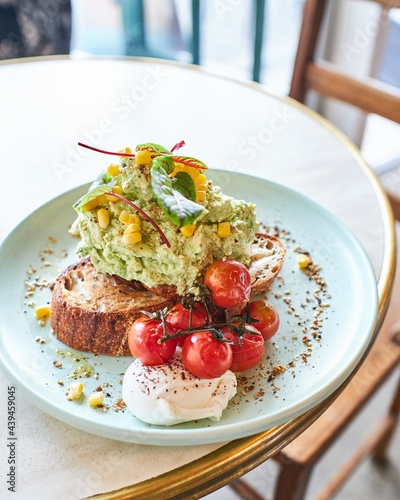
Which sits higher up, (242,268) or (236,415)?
(242,268)

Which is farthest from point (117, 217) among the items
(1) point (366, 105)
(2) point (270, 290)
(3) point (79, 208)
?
(1) point (366, 105)

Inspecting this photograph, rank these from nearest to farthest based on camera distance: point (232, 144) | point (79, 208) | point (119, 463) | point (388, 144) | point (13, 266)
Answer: point (119, 463)
point (79, 208)
point (13, 266)
point (232, 144)
point (388, 144)

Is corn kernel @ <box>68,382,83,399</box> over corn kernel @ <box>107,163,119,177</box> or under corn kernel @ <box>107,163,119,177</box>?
under

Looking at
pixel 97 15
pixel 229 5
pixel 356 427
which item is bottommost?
pixel 356 427

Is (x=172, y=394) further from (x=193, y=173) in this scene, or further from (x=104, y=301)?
(x=193, y=173)

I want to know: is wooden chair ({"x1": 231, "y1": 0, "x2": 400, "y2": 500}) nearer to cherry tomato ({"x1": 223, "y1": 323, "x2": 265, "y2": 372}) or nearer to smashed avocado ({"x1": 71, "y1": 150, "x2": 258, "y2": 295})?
cherry tomato ({"x1": 223, "y1": 323, "x2": 265, "y2": 372})

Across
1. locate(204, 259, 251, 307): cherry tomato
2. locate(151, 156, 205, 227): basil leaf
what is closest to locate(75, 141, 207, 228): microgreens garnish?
locate(151, 156, 205, 227): basil leaf

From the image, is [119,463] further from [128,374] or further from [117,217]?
[117,217]
